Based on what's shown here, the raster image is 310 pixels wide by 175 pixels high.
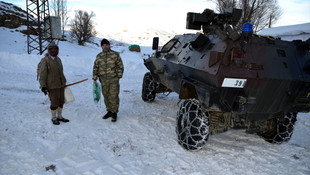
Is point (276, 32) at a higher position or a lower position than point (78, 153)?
higher

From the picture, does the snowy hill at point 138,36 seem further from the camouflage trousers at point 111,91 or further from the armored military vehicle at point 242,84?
the armored military vehicle at point 242,84

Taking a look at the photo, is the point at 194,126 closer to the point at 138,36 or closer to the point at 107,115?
the point at 107,115

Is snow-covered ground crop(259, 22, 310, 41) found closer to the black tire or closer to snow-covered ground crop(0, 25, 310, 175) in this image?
snow-covered ground crop(0, 25, 310, 175)

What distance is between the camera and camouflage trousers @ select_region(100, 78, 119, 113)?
4797 millimetres

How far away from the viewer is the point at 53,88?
171 inches

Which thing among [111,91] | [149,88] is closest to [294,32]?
[149,88]

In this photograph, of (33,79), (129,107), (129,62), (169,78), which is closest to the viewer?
(169,78)

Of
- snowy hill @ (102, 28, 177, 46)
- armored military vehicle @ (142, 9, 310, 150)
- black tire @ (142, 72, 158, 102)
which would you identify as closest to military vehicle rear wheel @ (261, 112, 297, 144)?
armored military vehicle @ (142, 9, 310, 150)

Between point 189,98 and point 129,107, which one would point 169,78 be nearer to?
point 189,98

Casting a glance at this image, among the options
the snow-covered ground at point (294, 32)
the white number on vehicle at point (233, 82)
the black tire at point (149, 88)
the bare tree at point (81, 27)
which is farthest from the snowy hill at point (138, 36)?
the white number on vehicle at point (233, 82)

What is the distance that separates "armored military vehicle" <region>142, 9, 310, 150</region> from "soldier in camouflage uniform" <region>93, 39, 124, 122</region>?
1601mm

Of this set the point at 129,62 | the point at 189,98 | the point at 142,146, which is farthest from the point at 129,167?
the point at 129,62

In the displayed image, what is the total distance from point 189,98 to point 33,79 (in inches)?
284

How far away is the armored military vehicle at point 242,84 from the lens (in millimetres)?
3070
